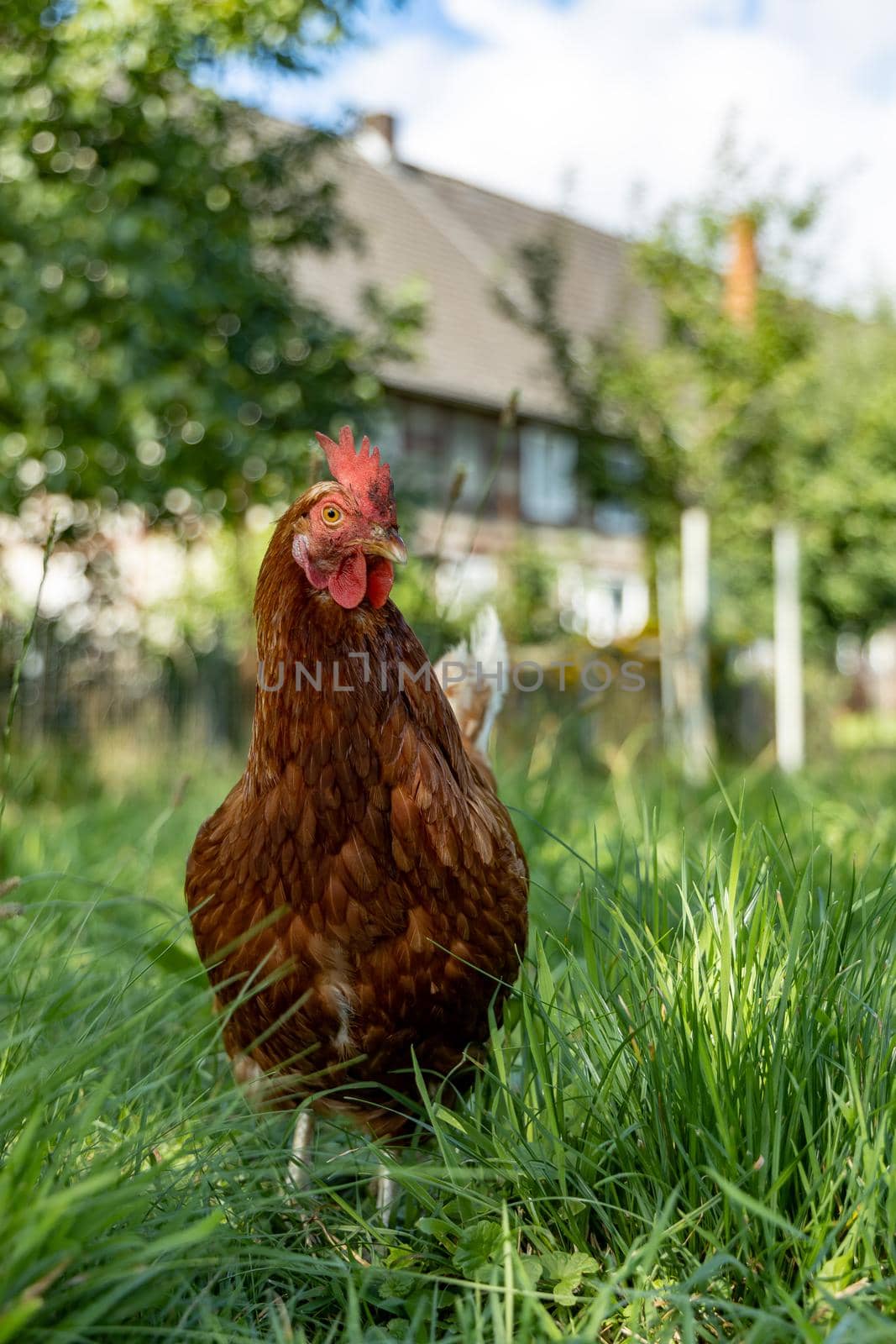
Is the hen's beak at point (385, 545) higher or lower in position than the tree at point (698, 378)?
lower

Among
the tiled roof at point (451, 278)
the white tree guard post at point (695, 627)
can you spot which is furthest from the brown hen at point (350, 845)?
the tiled roof at point (451, 278)

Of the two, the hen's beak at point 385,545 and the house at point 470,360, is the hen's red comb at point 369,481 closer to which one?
the hen's beak at point 385,545

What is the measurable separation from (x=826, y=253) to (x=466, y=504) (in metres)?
12.3

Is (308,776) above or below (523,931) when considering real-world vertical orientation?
above

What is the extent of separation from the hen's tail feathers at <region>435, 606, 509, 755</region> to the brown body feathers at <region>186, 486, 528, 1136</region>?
888mm

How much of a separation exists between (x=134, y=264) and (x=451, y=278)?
19289 mm

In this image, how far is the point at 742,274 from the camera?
996 centimetres

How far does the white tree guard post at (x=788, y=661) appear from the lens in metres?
11.3

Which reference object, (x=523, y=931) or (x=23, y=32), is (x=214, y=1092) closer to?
(x=523, y=931)

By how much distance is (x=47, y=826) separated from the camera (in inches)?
184

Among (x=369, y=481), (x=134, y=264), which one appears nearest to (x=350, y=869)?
(x=369, y=481)

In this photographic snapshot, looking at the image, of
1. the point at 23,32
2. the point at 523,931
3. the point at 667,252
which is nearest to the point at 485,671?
the point at 523,931

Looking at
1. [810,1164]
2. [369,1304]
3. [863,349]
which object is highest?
[863,349]

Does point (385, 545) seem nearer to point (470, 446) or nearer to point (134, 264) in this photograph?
point (134, 264)
